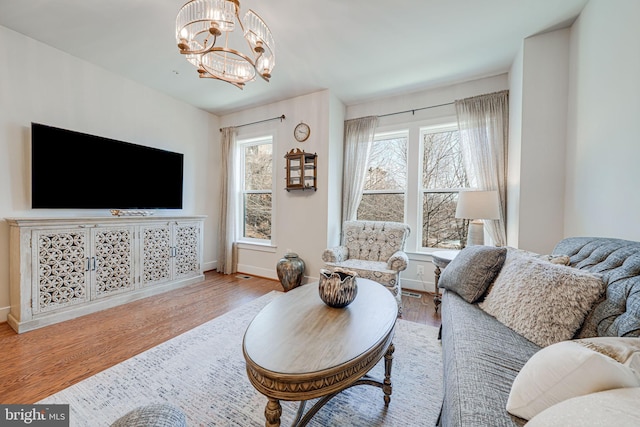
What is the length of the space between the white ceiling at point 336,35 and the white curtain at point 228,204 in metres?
1.10

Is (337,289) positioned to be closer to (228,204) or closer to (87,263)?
(87,263)

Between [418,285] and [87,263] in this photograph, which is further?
[418,285]

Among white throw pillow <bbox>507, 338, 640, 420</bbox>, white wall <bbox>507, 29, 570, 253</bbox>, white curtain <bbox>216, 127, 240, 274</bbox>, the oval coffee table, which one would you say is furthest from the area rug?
white curtain <bbox>216, 127, 240, 274</bbox>

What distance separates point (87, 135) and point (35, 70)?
2.30 feet

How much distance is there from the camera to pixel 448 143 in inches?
129

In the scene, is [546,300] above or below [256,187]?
below

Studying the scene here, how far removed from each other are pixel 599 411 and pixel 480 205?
221cm

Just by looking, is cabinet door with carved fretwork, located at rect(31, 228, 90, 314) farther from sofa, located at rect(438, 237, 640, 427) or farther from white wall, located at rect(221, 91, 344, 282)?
sofa, located at rect(438, 237, 640, 427)

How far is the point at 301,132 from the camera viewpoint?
3.61 meters

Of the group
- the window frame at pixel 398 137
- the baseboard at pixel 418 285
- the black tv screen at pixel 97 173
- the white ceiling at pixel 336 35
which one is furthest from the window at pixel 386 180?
the black tv screen at pixel 97 173

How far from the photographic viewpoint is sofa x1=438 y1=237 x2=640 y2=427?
0.57m

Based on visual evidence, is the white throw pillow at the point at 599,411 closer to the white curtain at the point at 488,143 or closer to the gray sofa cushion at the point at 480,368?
the gray sofa cushion at the point at 480,368

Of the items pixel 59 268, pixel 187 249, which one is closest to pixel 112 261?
pixel 59 268

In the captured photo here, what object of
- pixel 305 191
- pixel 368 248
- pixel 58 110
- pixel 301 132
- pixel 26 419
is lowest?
pixel 26 419
